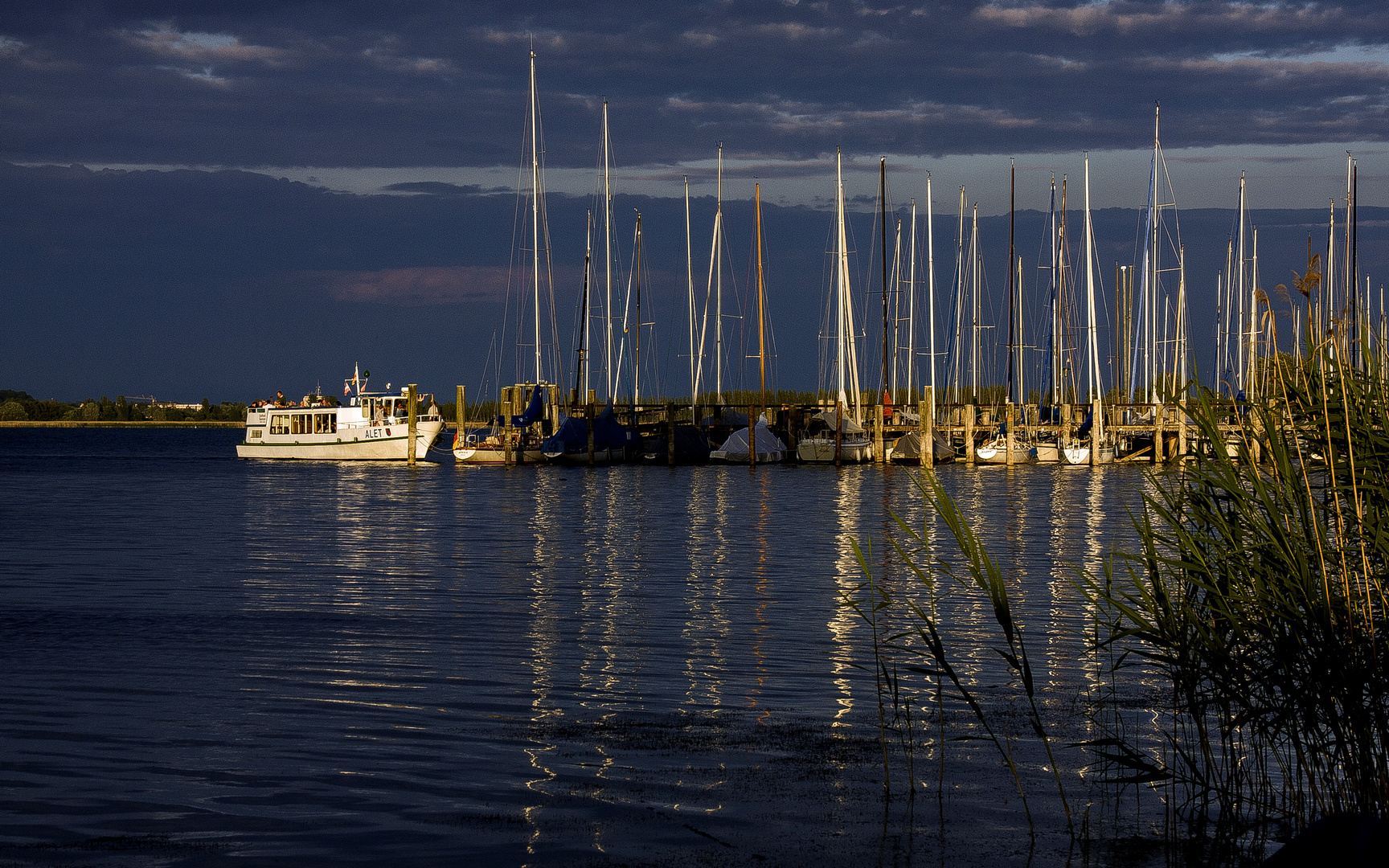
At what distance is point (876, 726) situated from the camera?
11109 millimetres

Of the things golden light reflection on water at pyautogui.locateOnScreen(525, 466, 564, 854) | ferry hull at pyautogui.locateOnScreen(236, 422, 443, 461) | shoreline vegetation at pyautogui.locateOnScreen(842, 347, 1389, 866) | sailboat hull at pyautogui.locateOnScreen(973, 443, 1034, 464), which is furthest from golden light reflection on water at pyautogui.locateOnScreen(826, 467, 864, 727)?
ferry hull at pyautogui.locateOnScreen(236, 422, 443, 461)

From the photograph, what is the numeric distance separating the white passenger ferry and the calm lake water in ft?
145

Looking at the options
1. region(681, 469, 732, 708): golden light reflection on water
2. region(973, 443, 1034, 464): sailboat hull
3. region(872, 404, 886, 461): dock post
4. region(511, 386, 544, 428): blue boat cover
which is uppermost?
region(511, 386, 544, 428): blue boat cover

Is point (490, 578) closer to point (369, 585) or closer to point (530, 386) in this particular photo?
point (369, 585)

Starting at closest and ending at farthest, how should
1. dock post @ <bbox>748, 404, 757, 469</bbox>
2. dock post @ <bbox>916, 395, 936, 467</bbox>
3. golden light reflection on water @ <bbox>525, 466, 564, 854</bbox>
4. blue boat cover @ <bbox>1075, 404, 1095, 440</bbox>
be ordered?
golden light reflection on water @ <bbox>525, 466, 564, 854</bbox> → dock post @ <bbox>916, 395, 936, 467</bbox> → dock post @ <bbox>748, 404, 757, 469</bbox> → blue boat cover @ <bbox>1075, 404, 1095, 440</bbox>

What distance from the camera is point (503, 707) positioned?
11.9m

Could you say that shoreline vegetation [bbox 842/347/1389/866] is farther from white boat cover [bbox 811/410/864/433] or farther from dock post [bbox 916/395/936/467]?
white boat cover [bbox 811/410/864/433]

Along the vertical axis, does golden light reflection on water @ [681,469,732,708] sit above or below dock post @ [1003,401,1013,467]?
below

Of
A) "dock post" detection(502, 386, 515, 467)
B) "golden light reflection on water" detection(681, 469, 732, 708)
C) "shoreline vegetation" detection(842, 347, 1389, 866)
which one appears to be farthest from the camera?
"dock post" detection(502, 386, 515, 467)

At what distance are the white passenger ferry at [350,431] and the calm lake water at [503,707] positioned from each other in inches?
1738

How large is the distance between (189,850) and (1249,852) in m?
6.31

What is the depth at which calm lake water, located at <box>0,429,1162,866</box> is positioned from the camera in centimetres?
816

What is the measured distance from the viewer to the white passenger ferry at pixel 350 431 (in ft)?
242

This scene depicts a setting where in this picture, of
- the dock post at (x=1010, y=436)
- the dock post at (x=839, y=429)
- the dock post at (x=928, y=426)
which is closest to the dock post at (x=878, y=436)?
the dock post at (x=839, y=429)
